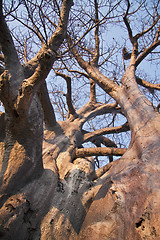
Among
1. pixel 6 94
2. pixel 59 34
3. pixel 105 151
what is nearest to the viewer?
pixel 6 94

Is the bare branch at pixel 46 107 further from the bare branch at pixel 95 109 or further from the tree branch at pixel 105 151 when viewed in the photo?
the bare branch at pixel 95 109

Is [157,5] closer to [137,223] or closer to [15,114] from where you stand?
[15,114]

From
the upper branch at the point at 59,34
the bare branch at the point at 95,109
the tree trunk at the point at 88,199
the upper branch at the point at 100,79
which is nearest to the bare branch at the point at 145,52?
the upper branch at the point at 100,79

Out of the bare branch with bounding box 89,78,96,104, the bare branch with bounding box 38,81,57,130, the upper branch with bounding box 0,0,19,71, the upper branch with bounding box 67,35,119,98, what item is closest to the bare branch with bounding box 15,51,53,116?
the upper branch with bounding box 0,0,19,71

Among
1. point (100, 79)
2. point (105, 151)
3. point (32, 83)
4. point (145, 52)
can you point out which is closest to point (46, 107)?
point (105, 151)

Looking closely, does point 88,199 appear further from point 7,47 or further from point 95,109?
point 95,109

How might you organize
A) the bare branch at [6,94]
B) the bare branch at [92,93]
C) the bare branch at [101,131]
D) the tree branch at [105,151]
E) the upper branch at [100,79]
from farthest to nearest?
the bare branch at [92,93]
the bare branch at [101,131]
the upper branch at [100,79]
the tree branch at [105,151]
the bare branch at [6,94]

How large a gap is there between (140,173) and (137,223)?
1.35ft

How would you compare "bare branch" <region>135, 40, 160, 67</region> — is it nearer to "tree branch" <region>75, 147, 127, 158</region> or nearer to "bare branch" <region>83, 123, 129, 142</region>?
"bare branch" <region>83, 123, 129, 142</region>

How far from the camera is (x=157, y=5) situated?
3676 millimetres

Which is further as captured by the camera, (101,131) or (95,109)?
(95,109)

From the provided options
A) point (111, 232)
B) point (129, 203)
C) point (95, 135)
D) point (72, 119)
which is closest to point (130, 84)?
point (95, 135)

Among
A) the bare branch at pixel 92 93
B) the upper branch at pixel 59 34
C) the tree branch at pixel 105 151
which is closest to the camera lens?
the upper branch at pixel 59 34

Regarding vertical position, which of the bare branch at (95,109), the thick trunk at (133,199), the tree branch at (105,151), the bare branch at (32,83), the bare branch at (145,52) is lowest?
the thick trunk at (133,199)
